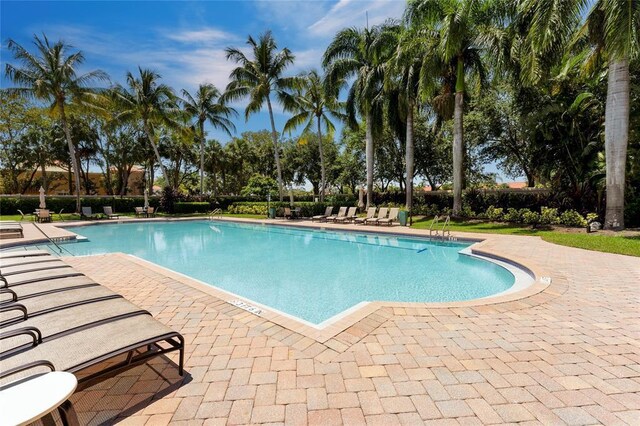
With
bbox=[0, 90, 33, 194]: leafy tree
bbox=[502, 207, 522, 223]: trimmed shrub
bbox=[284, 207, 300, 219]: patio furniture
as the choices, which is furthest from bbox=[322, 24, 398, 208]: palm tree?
bbox=[0, 90, 33, 194]: leafy tree

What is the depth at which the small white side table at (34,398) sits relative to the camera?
1341 mm

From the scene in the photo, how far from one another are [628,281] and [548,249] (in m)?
3.23

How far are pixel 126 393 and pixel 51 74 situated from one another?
25400 millimetres

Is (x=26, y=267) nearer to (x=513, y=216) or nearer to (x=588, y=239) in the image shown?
(x=588, y=239)

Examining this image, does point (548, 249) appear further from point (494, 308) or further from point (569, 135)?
point (569, 135)

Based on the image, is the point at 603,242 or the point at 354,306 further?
the point at 603,242

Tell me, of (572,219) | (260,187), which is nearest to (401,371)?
(572,219)

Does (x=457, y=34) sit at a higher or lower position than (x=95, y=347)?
higher

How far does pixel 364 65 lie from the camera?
19859 mm

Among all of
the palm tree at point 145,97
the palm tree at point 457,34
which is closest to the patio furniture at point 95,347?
the palm tree at point 457,34

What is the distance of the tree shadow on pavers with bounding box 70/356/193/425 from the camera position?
95.2 inches

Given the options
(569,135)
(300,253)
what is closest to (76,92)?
(300,253)

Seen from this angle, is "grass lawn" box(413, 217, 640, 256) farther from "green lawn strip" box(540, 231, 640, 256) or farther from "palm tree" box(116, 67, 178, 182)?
"palm tree" box(116, 67, 178, 182)

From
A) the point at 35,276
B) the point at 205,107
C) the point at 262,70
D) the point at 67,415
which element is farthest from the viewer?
the point at 205,107
